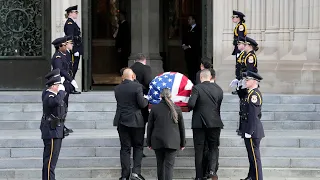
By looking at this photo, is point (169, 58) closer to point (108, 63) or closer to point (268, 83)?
point (108, 63)

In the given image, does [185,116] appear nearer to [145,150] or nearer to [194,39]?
[145,150]

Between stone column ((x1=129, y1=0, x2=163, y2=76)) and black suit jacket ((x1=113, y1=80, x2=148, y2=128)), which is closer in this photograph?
black suit jacket ((x1=113, y1=80, x2=148, y2=128))

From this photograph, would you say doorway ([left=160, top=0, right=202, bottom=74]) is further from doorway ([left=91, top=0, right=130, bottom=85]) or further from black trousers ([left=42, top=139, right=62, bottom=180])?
black trousers ([left=42, top=139, right=62, bottom=180])

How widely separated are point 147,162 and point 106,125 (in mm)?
2358

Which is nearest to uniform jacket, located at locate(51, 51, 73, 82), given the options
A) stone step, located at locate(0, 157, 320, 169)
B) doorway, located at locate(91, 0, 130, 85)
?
stone step, located at locate(0, 157, 320, 169)

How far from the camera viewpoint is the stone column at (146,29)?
2154 centimetres

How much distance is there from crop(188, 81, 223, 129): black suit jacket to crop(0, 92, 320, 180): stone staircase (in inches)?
47.9

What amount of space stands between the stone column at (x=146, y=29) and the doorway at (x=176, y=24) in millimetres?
1813

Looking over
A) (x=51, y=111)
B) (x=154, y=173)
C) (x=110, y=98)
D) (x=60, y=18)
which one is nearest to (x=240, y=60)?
(x=154, y=173)

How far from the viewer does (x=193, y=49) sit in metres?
19.9

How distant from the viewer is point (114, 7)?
80.1 ft

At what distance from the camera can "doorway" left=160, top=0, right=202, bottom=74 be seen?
23.6 metres

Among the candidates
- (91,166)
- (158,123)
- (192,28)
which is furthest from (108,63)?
(158,123)

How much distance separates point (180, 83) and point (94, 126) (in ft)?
11.4
